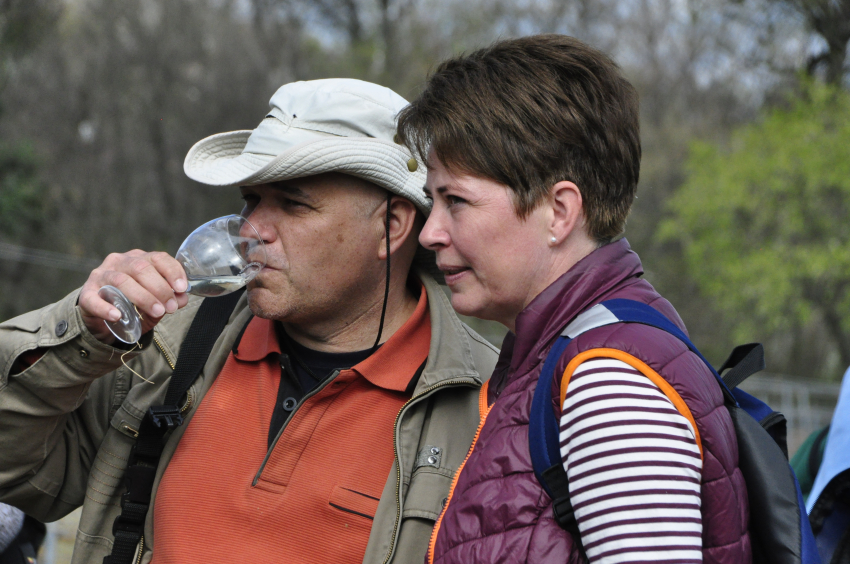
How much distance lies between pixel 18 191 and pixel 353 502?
14707 millimetres

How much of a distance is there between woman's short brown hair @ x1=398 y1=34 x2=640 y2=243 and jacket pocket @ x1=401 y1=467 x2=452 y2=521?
0.79m

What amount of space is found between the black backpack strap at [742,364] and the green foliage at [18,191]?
50.0 ft

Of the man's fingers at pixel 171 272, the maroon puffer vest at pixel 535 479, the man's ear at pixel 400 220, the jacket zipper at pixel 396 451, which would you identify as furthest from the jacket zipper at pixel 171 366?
the maroon puffer vest at pixel 535 479

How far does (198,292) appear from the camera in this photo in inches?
89.8

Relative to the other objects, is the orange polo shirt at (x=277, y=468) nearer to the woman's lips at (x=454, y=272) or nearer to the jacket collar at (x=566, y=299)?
the woman's lips at (x=454, y=272)

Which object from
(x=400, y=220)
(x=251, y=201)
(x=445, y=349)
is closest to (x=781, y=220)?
(x=400, y=220)

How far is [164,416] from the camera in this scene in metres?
2.25

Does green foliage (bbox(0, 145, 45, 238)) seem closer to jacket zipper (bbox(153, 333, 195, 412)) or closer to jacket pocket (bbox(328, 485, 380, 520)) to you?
jacket zipper (bbox(153, 333, 195, 412))

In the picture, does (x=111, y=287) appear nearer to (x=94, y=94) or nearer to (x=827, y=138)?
(x=827, y=138)

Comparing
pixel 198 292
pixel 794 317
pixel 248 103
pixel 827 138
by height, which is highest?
pixel 248 103

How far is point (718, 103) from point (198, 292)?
2158 centimetres

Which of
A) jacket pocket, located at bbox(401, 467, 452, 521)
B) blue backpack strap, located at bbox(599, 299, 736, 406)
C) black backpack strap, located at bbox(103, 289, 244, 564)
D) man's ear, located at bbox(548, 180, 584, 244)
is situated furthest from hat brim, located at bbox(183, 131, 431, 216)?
blue backpack strap, located at bbox(599, 299, 736, 406)

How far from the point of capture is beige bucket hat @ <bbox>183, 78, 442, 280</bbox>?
239cm

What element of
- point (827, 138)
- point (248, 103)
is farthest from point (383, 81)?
point (827, 138)
